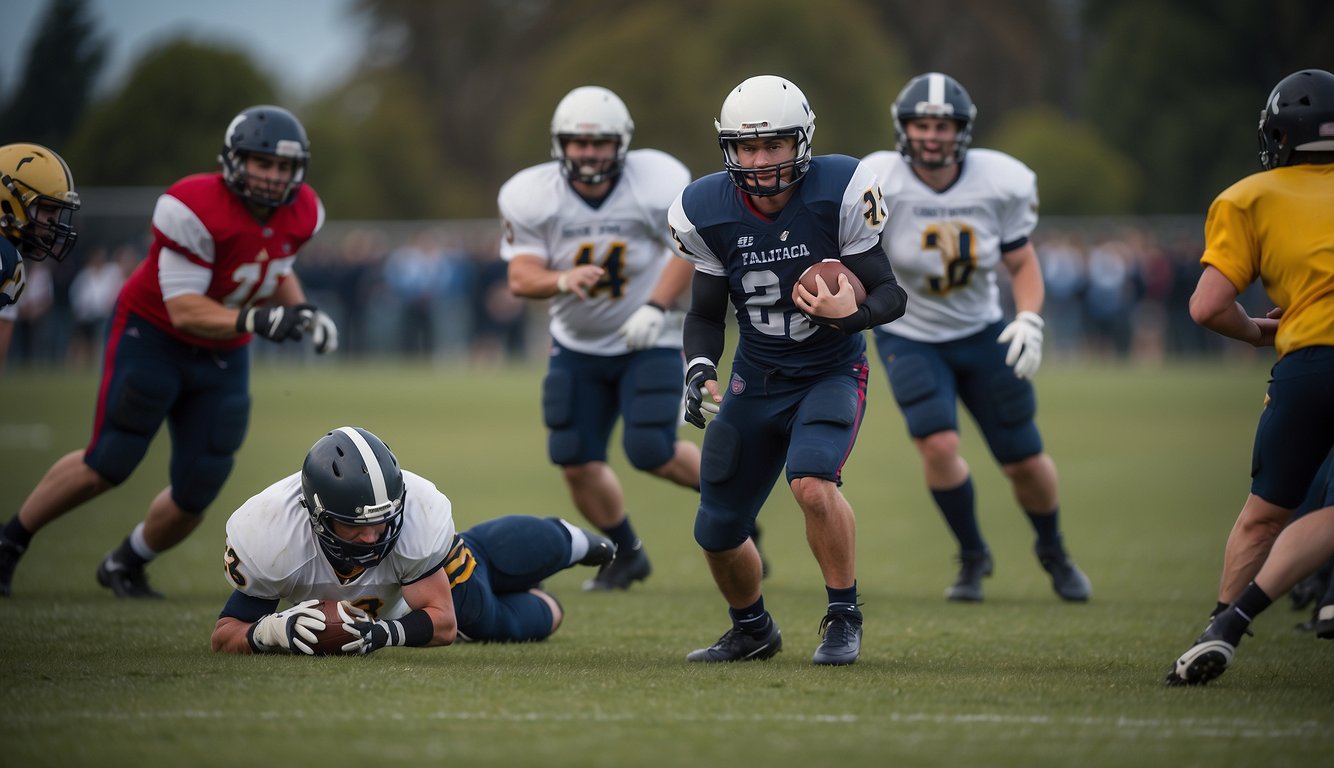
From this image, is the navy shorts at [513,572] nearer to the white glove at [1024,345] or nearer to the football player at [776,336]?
the football player at [776,336]

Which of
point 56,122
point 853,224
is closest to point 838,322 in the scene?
point 853,224

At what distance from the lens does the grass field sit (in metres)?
4.04

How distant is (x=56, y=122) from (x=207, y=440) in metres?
36.1

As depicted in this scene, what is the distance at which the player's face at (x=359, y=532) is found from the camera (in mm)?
5066

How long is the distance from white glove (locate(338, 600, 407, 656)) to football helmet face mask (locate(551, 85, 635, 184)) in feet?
9.71

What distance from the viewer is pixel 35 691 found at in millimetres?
4750

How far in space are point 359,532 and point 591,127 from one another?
2.99 meters

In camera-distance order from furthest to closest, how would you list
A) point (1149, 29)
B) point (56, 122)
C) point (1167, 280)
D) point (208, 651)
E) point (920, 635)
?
point (56, 122)
point (1149, 29)
point (1167, 280)
point (920, 635)
point (208, 651)

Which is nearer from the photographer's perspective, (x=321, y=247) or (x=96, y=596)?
(x=96, y=596)

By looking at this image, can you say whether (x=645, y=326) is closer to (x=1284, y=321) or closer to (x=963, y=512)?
(x=963, y=512)

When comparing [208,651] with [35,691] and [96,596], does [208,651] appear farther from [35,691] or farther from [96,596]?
[96,596]

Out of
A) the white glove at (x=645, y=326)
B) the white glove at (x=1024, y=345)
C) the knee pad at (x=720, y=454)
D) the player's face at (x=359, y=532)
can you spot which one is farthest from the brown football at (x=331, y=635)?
the white glove at (x=1024, y=345)

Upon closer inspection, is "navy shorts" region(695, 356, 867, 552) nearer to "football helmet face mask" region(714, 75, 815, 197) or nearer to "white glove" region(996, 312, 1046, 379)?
"football helmet face mask" region(714, 75, 815, 197)

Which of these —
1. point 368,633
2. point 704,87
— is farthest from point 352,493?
point 704,87
